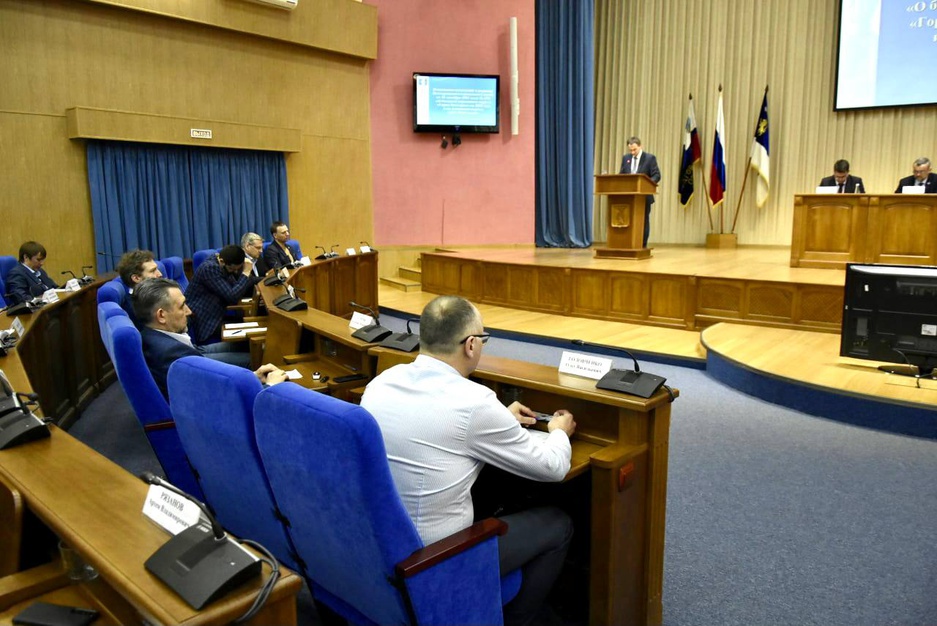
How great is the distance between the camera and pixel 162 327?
10.1 feet

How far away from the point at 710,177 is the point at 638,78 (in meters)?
2.20

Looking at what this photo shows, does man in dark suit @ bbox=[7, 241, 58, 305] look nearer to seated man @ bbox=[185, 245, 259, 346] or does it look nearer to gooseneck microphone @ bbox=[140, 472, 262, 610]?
seated man @ bbox=[185, 245, 259, 346]

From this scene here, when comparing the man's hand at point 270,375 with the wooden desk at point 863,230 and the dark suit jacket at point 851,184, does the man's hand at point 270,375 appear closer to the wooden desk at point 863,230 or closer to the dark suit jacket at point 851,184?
the wooden desk at point 863,230

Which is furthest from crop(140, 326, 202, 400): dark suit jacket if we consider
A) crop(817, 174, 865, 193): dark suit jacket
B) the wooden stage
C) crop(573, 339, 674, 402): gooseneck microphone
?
crop(817, 174, 865, 193): dark suit jacket

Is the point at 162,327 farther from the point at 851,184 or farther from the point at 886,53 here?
the point at 886,53

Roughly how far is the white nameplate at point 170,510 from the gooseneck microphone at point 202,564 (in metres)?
0.04

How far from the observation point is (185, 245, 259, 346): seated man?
500cm

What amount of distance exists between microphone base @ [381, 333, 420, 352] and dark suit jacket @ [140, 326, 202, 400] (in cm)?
88

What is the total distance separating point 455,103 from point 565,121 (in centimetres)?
205

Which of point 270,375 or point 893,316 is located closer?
point 270,375

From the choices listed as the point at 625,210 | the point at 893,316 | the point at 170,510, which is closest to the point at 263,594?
the point at 170,510

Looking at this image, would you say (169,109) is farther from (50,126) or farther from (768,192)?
(768,192)

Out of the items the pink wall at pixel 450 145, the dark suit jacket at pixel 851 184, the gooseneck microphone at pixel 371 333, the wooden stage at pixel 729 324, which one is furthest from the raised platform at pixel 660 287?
the gooseneck microphone at pixel 371 333

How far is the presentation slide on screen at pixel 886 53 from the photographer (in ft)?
29.9
